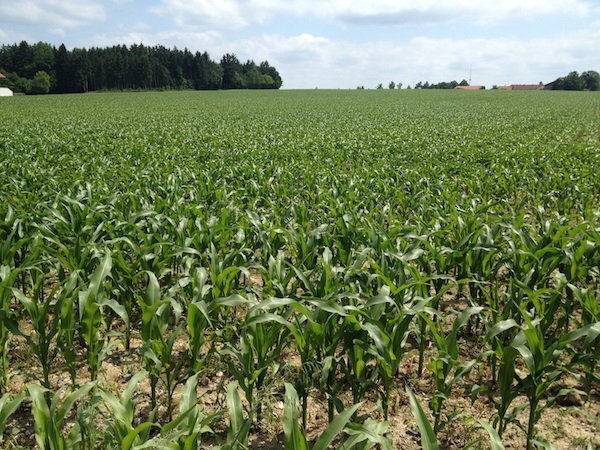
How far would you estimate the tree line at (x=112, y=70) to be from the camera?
86875 mm

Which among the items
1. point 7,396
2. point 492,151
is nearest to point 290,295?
point 7,396

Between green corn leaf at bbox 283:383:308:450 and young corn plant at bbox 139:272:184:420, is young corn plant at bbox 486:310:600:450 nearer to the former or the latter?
green corn leaf at bbox 283:383:308:450

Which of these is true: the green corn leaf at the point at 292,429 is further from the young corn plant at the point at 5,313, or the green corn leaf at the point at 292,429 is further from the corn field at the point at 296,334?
the young corn plant at the point at 5,313

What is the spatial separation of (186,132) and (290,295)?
52.5ft

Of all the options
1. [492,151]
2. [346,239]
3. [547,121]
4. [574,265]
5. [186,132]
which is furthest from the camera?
[547,121]

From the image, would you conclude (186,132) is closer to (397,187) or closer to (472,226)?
(397,187)

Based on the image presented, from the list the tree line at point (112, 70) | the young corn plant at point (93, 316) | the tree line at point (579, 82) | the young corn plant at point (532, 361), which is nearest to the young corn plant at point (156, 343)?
the young corn plant at point (93, 316)

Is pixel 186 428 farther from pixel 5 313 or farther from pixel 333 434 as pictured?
pixel 5 313

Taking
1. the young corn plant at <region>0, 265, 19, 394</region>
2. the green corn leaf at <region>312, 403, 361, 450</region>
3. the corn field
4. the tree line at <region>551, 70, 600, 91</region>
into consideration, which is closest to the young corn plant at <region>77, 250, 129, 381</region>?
the corn field

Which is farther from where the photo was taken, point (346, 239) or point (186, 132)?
point (186, 132)

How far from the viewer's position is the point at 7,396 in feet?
7.00

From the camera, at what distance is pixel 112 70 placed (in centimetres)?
8831

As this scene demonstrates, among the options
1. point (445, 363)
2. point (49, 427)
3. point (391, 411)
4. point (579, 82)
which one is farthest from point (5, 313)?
point (579, 82)

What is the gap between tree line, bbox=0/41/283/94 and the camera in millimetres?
86875
